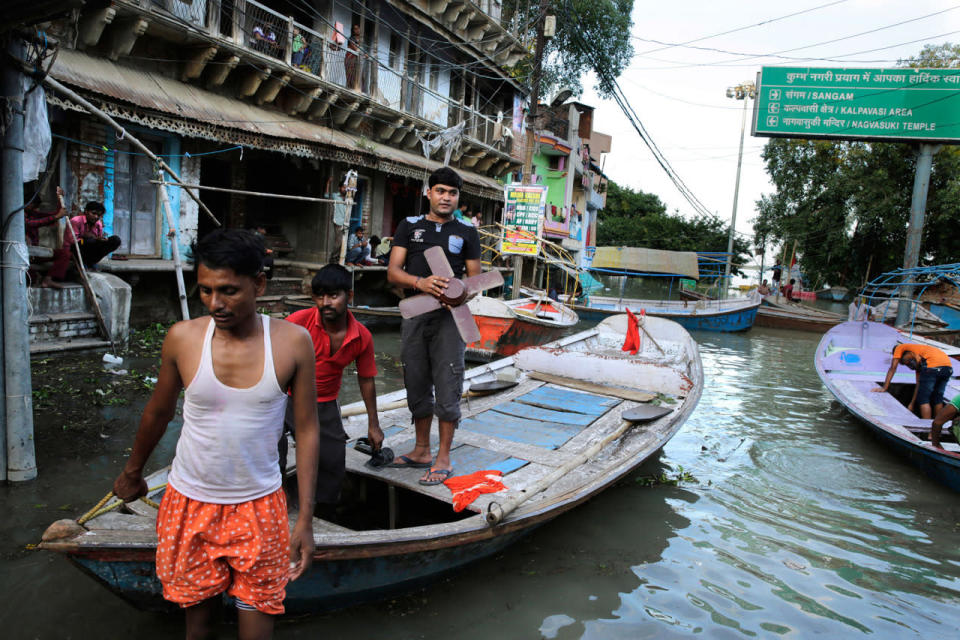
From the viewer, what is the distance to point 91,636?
300 centimetres

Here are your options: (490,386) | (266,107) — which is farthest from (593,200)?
(490,386)

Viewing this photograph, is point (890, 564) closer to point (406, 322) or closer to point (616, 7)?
point (406, 322)

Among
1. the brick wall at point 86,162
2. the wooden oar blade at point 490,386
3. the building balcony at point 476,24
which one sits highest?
the building balcony at point 476,24

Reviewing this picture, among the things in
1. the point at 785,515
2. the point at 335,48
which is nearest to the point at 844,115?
the point at 335,48

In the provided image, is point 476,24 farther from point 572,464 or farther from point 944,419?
point 572,464

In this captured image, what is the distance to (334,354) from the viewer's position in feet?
11.1

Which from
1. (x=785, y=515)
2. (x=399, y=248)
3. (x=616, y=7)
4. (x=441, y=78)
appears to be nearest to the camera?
(x=399, y=248)

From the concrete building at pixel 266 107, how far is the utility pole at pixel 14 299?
1.21 m

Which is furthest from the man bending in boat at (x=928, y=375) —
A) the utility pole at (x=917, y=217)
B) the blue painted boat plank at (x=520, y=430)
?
the utility pole at (x=917, y=217)

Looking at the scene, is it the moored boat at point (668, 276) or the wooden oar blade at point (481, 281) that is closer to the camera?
the wooden oar blade at point (481, 281)

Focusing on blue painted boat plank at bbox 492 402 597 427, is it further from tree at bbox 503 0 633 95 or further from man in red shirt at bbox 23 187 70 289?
tree at bbox 503 0 633 95

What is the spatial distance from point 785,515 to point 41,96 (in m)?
7.07

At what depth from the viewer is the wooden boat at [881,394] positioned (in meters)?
6.22

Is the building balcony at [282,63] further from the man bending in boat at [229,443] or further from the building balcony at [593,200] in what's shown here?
the building balcony at [593,200]
